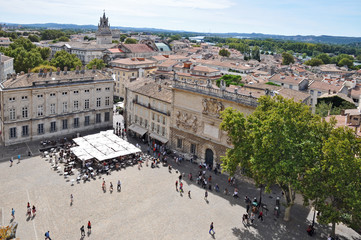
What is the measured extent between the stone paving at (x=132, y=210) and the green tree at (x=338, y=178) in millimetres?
4582

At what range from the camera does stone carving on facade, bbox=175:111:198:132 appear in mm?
44750

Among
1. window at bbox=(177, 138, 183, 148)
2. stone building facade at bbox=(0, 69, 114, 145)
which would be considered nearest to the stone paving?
window at bbox=(177, 138, 183, 148)

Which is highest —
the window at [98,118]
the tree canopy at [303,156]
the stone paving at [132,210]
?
the tree canopy at [303,156]

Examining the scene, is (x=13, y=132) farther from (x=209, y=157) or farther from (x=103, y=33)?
(x=103, y=33)

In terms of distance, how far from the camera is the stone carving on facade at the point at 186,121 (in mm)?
44750

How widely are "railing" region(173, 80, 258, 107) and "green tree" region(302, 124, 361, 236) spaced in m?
12.2

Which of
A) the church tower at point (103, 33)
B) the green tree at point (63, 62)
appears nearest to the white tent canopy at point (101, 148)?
the green tree at point (63, 62)

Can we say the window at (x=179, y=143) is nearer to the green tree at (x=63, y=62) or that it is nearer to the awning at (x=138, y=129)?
the awning at (x=138, y=129)

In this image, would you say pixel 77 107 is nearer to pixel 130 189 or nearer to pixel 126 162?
pixel 126 162

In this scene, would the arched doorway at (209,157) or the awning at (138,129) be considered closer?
the arched doorway at (209,157)

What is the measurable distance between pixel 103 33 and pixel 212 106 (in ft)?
503

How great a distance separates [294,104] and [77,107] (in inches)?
1505

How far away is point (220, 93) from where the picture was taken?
135 ft

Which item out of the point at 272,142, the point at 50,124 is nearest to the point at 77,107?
the point at 50,124
